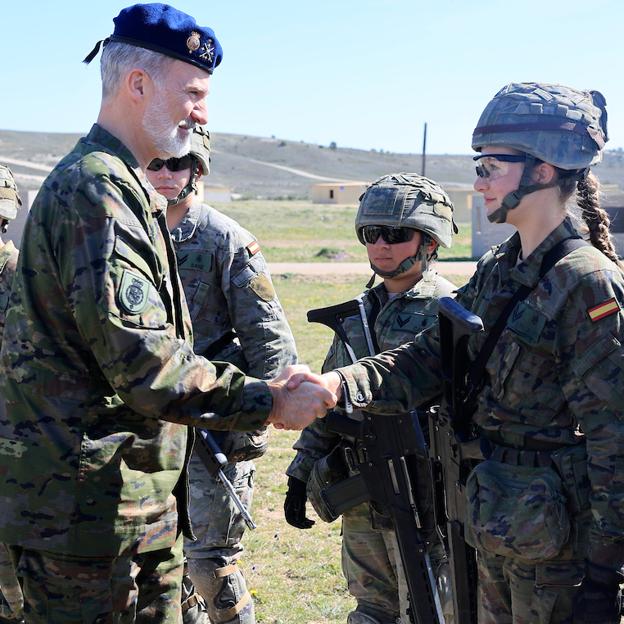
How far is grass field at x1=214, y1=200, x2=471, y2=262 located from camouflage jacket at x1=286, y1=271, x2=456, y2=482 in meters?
23.8

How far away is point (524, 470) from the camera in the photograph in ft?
10.9

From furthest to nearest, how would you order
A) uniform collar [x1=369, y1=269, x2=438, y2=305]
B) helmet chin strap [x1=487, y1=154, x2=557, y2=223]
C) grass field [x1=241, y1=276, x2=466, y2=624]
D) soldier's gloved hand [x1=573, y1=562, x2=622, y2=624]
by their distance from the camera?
grass field [x1=241, y1=276, x2=466, y2=624]
uniform collar [x1=369, y1=269, x2=438, y2=305]
helmet chin strap [x1=487, y1=154, x2=557, y2=223]
soldier's gloved hand [x1=573, y1=562, x2=622, y2=624]

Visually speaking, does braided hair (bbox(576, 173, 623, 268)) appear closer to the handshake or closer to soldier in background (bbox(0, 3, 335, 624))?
the handshake

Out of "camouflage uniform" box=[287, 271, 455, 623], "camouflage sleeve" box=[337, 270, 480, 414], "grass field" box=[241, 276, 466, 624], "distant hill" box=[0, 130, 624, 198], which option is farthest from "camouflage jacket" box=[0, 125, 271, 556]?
"distant hill" box=[0, 130, 624, 198]

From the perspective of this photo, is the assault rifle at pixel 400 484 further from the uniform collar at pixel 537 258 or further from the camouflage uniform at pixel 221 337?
the uniform collar at pixel 537 258

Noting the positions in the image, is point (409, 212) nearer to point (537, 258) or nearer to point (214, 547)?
point (537, 258)

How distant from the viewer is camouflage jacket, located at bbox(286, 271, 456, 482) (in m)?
4.38

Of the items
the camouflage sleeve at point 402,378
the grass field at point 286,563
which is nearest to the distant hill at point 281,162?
the grass field at point 286,563

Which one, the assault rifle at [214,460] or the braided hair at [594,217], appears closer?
the braided hair at [594,217]

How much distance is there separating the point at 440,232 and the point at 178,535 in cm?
210

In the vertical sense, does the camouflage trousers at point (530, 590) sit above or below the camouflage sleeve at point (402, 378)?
below

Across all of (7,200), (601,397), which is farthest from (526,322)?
(7,200)

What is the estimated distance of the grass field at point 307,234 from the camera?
2989cm

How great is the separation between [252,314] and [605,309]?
199 cm
